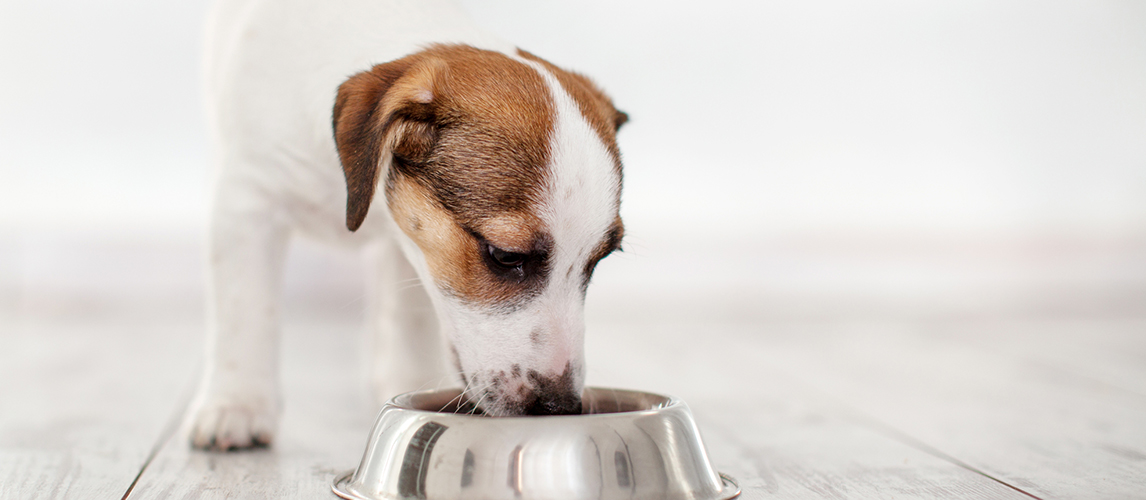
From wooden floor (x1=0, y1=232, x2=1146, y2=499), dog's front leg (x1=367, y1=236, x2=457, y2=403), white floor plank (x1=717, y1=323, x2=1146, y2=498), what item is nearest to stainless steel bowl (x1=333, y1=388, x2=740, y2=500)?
wooden floor (x1=0, y1=232, x2=1146, y2=499)

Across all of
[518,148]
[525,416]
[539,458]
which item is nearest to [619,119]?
[518,148]

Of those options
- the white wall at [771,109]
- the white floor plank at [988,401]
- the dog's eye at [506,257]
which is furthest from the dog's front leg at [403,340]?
the white wall at [771,109]

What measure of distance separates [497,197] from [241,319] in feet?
2.31

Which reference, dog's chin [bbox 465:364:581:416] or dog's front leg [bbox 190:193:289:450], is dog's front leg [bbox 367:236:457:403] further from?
dog's chin [bbox 465:364:581:416]

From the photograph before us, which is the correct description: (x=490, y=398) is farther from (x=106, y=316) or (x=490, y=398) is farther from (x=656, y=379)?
(x=106, y=316)

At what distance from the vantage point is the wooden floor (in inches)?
67.6

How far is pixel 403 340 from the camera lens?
2.50 metres

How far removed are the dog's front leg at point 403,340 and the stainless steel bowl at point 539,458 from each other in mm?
978

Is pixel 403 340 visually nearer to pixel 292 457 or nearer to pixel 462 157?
pixel 292 457

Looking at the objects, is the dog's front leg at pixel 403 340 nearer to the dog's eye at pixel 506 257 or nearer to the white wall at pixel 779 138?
the dog's eye at pixel 506 257

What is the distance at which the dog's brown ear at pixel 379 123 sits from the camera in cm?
170

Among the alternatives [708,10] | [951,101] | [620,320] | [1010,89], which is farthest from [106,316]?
[1010,89]

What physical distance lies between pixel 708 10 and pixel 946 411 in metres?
3.33

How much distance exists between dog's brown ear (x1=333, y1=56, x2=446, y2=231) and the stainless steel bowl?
447mm
